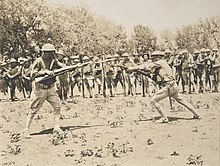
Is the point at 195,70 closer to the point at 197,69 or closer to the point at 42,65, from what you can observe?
the point at 197,69

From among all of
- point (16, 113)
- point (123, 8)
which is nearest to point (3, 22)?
point (16, 113)

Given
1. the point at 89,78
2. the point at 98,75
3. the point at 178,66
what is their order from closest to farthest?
the point at 89,78, the point at 98,75, the point at 178,66

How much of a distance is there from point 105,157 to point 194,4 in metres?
1.29

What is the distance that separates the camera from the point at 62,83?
9.21 feet

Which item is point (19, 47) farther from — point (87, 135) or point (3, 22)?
point (87, 135)

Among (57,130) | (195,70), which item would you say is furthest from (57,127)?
(195,70)

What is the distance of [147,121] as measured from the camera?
10.2 feet

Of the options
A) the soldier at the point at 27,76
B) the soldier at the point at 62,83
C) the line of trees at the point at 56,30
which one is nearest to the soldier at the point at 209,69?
the line of trees at the point at 56,30

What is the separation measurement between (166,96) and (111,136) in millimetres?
511

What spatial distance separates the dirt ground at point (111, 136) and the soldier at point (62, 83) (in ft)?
0.20

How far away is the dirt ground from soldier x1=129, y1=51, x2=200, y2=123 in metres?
0.05

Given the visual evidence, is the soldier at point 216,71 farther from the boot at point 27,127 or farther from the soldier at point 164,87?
the boot at point 27,127

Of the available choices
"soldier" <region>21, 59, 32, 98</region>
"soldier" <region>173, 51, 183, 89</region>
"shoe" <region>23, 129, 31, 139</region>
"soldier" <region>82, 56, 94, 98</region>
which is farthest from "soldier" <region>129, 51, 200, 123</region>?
"shoe" <region>23, 129, 31, 139</region>

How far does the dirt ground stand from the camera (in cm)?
268
